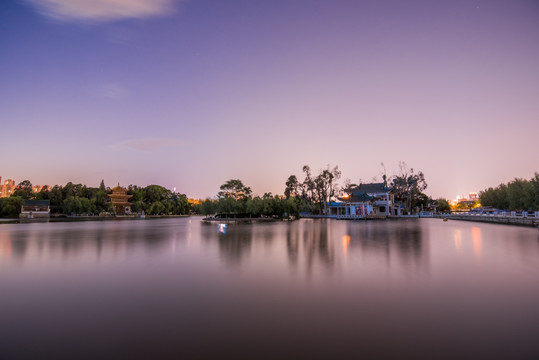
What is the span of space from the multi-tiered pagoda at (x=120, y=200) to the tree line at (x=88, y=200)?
1282mm

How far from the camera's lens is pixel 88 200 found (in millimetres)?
70375

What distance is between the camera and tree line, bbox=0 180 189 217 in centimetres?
6894

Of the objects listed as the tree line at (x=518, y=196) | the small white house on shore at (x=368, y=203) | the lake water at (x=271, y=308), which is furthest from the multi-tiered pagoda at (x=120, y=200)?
the tree line at (x=518, y=196)

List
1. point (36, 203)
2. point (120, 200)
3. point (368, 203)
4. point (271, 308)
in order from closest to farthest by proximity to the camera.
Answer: point (271, 308)
point (368, 203)
point (36, 203)
point (120, 200)

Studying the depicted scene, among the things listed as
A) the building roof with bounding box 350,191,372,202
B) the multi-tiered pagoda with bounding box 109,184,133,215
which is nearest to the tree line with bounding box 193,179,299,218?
the building roof with bounding box 350,191,372,202

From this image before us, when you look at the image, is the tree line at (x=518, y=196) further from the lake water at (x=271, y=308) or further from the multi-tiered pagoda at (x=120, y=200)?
the multi-tiered pagoda at (x=120, y=200)

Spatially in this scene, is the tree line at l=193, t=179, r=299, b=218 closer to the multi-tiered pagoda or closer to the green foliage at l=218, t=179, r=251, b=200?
the green foliage at l=218, t=179, r=251, b=200

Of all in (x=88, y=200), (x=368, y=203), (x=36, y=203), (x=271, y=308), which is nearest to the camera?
(x=271, y=308)

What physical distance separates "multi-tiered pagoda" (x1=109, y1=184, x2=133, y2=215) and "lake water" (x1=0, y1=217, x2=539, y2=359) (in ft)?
239

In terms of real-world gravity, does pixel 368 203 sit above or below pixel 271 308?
above

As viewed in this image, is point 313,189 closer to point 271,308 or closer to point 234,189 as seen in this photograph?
point 234,189

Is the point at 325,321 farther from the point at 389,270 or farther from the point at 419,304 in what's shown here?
the point at 389,270

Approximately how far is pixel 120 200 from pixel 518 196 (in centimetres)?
8451

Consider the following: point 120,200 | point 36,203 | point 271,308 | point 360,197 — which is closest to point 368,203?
point 360,197
